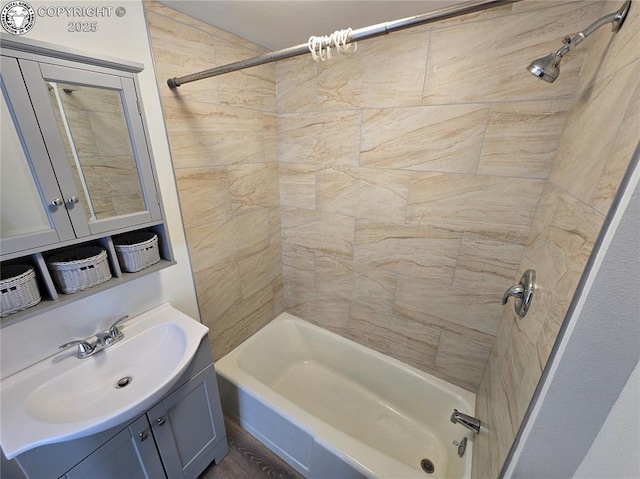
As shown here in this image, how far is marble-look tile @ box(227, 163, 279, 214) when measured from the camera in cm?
154

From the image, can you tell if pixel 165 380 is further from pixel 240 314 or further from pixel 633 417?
pixel 633 417

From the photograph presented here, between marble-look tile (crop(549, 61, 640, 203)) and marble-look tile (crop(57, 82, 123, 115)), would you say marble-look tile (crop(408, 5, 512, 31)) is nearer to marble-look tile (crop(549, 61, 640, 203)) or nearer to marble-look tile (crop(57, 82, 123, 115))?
marble-look tile (crop(549, 61, 640, 203))

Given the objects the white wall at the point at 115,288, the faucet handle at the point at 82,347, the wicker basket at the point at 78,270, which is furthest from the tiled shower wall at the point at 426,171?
the faucet handle at the point at 82,347

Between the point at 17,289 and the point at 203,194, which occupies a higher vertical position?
the point at 203,194

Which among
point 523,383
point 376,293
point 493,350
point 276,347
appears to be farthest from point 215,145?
point 493,350

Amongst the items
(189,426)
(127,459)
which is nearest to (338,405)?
(189,426)

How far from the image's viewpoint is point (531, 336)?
2.66ft

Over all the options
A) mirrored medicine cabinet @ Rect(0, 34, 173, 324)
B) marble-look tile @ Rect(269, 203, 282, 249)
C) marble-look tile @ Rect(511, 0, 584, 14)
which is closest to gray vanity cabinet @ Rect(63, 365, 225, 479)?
mirrored medicine cabinet @ Rect(0, 34, 173, 324)

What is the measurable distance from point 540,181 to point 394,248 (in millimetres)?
740

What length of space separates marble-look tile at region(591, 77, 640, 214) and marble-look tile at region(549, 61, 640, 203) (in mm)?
20

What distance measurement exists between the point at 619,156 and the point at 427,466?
1716 mm

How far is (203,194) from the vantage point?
1.38 metres

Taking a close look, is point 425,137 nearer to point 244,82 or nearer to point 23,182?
point 244,82

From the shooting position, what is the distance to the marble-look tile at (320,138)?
1.50m
